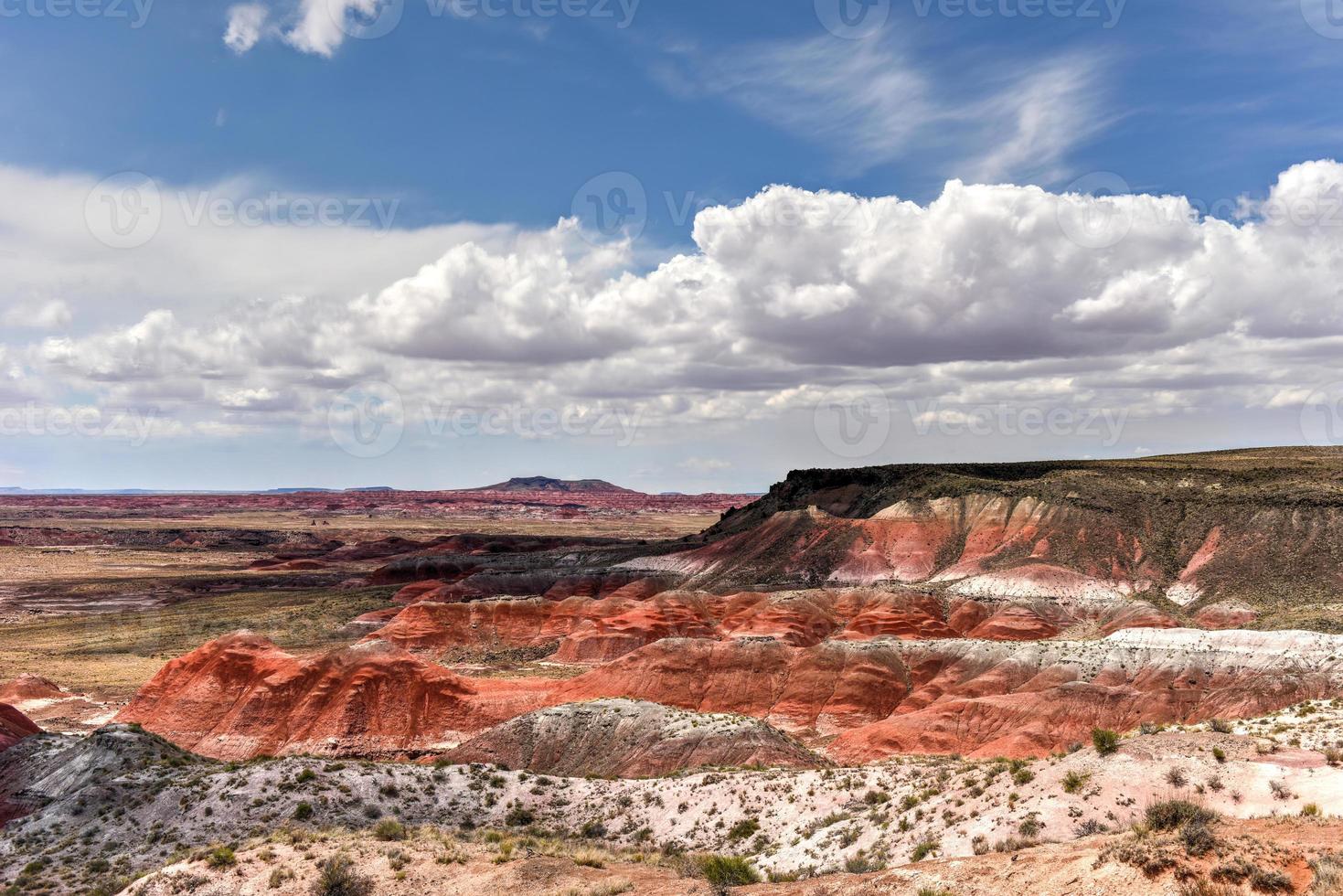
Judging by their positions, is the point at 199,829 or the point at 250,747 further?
the point at 250,747

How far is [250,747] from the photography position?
1849 inches

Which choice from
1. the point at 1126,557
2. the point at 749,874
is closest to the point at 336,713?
the point at 749,874

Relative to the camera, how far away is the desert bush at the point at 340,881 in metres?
18.3

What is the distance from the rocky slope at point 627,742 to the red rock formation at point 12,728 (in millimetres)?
18345

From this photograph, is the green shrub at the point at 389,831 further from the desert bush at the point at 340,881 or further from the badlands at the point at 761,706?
the desert bush at the point at 340,881

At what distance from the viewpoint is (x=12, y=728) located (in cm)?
3634

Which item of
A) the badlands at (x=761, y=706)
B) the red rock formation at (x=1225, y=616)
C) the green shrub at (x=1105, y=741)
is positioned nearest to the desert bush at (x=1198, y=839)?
the badlands at (x=761, y=706)

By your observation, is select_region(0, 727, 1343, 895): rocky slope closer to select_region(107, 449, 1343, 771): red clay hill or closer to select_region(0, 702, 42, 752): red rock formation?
select_region(0, 702, 42, 752): red rock formation

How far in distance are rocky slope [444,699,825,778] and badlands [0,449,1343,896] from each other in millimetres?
179

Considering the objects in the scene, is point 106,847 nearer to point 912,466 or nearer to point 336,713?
point 336,713

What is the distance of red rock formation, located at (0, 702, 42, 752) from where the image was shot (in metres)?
34.7

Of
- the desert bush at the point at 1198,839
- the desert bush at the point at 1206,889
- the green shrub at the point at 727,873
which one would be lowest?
the green shrub at the point at 727,873

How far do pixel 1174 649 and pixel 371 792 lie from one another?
45.2 metres

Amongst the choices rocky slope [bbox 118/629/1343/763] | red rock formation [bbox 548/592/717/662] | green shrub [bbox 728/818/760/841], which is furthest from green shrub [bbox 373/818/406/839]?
red rock formation [bbox 548/592/717/662]
